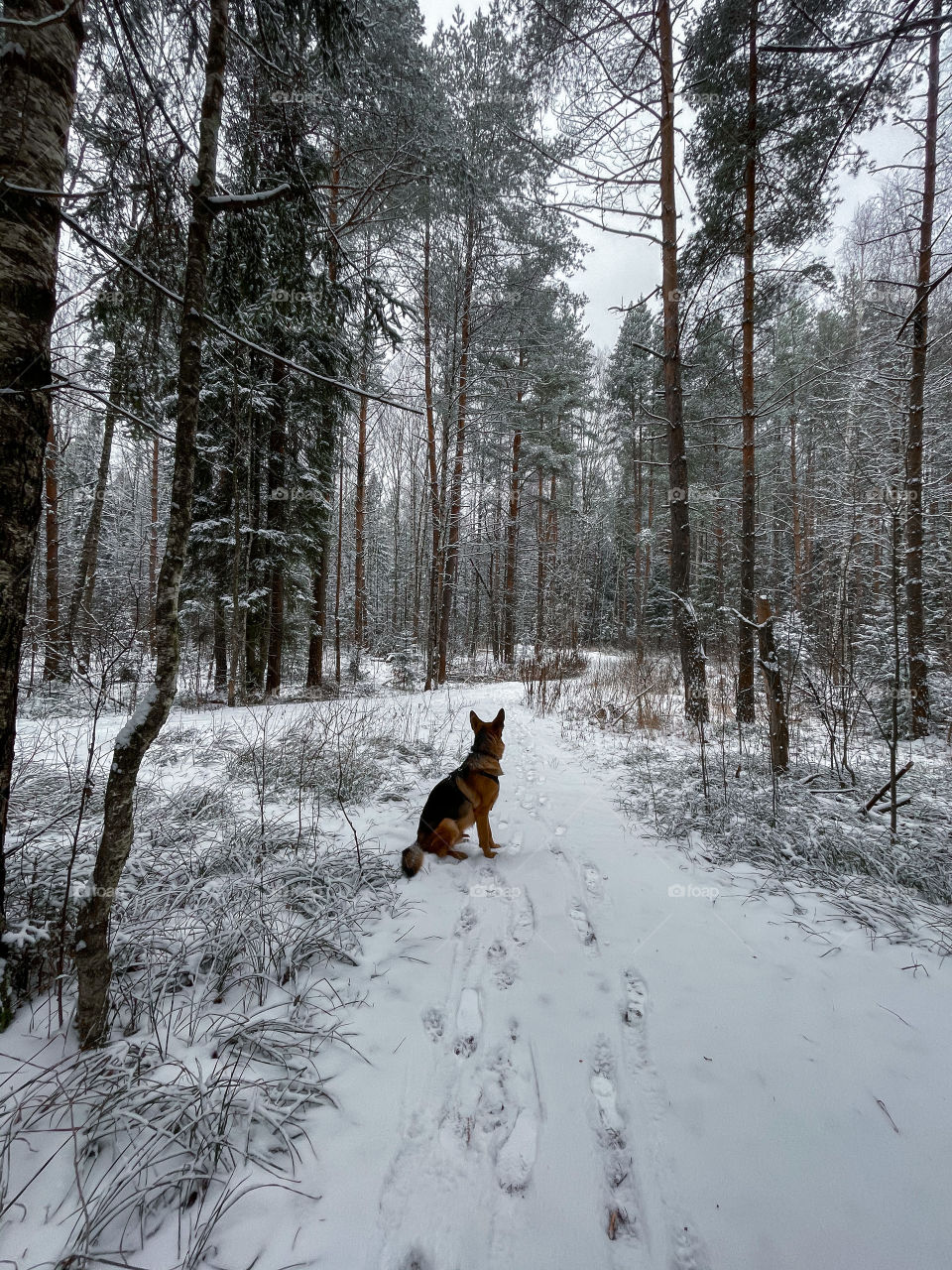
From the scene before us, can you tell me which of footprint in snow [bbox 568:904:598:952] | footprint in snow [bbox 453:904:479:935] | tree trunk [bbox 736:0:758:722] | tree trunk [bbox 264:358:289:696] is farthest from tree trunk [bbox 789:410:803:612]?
footprint in snow [bbox 453:904:479:935]

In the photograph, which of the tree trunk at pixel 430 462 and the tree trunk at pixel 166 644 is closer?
the tree trunk at pixel 166 644

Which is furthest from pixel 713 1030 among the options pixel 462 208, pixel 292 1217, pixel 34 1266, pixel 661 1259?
pixel 462 208

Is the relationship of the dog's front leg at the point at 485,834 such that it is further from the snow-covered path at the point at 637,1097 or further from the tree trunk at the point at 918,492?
the tree trunk at the point at 918,492

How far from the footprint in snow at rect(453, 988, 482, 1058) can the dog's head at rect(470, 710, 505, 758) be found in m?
1.44

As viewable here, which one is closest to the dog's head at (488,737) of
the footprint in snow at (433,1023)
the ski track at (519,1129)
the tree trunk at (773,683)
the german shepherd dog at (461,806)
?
the german shepherd dog at (461,806)

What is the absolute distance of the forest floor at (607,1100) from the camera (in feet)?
3.44

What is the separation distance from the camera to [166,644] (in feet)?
4.85

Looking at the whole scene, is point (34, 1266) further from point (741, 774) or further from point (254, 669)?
point (254, 669)

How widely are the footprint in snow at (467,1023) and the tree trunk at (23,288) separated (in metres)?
1.55

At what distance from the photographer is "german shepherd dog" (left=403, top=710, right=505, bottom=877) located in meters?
2.88

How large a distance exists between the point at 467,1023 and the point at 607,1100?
0.55 meters

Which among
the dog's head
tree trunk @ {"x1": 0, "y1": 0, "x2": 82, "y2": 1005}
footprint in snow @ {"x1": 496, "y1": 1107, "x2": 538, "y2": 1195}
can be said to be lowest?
footprint in snow @ {"x1": 496, "y1": 1107, "x2": 538, "y2": 1195}

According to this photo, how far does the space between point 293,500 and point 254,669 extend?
3.70 meters

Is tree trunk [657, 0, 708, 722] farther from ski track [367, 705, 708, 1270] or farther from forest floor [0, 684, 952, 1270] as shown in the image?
ski track [367, 705, 708, 1270]
